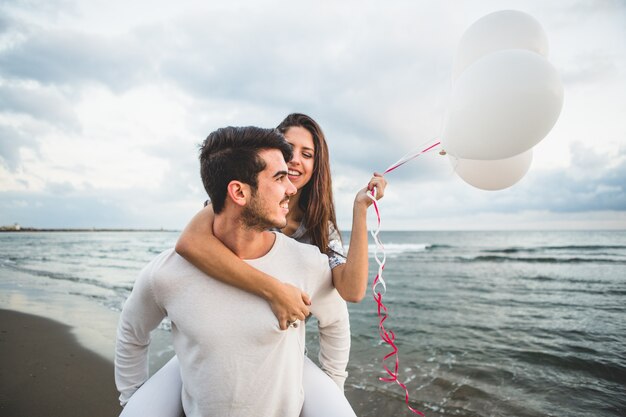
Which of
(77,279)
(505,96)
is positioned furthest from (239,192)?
(77,279)

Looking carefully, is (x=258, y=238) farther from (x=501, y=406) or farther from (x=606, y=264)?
(x=606, y=264)

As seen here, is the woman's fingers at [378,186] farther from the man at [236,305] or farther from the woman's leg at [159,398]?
the woman's leg at [159,398]

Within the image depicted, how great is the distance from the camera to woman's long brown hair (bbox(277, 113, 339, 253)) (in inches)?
101

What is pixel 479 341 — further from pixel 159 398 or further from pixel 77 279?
pixel 77 279

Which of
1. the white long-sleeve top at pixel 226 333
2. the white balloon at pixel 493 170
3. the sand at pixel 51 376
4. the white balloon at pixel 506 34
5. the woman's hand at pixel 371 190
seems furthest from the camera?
the sand at pixel 51 376

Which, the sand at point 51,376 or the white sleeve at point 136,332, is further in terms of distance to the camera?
the sand at point 51,376

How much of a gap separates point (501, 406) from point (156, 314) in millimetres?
4379

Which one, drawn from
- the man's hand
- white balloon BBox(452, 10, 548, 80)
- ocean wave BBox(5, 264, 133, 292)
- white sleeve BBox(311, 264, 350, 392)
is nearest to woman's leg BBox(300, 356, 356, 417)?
white sleeve BBox(311, 264, 350, 392)

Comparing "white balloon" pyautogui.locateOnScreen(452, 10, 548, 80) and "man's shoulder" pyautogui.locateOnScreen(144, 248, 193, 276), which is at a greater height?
"white balloon" pyautogui.locateOnScreen(452, 10, 548, 80)

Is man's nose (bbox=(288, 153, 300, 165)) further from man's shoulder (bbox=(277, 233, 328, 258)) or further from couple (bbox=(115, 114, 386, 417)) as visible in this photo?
man's shoulder (bbox=(277, 233, 328, 258))

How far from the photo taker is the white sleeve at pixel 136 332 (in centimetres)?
181

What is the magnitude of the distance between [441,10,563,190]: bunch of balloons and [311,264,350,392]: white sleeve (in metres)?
1.13

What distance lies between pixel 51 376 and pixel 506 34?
19.5 feet

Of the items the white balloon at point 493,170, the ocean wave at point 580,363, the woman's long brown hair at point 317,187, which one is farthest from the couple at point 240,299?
the ocean wave at point 580,363
